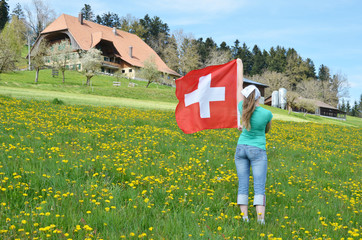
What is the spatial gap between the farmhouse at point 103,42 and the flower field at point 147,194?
193 feet

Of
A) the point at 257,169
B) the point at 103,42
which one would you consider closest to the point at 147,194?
the point at 257,169

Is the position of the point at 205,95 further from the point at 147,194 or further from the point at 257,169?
the point at 147,194

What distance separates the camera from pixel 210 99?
209 inches

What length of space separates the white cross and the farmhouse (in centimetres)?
5992

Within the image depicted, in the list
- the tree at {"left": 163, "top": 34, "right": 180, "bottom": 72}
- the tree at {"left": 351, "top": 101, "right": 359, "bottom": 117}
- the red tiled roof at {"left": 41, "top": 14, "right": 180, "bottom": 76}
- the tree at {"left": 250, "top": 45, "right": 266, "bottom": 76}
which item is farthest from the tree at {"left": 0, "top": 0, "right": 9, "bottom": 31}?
the tree at {"left": 351, "top": 101, "right": 359, "bottom": 117}

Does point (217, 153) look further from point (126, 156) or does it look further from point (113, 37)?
point (113, 37)

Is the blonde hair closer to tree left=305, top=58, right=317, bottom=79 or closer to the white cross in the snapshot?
the white cross

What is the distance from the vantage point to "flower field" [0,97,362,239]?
10.5 feet

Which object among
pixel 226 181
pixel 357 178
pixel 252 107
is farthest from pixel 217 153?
pixel 252 107

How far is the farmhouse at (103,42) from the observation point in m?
64.4

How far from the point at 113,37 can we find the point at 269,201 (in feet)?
245

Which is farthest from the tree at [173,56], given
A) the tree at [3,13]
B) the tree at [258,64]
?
the tree at [3,13]

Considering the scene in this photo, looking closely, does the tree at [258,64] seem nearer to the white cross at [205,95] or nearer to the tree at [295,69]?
the tree at [295,69]

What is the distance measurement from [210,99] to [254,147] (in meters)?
1.66
